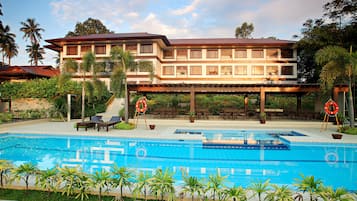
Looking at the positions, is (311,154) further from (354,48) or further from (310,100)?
(310,100)

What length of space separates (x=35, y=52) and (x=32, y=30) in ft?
15.1

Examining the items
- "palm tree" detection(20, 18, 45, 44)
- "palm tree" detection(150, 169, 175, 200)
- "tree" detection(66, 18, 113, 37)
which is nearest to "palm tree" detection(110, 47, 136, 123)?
"palm tree" detection(150, 169, 175, 200)

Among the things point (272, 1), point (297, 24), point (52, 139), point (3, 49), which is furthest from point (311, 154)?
point (3, 49)

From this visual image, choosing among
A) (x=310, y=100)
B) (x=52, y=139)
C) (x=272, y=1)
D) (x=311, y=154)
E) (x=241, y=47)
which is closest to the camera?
(x=311, y=154)

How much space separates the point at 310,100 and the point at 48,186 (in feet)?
84.7

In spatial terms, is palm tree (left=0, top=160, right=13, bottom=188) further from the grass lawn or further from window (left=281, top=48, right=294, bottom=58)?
window (left=281, top=48, right=294, bottom=58)

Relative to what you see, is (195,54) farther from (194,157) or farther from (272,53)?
(194,157)

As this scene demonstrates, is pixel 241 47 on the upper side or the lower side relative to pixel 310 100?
upper

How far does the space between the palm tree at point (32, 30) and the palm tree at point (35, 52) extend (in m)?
1.31

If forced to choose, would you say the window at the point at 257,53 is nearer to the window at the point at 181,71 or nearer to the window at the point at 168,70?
the window at the point at 181,71

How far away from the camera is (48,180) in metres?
4.13

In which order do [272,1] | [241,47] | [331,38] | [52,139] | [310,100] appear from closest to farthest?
[52,139] → [272,1] → [331,38] → [310,100] → [241,47]

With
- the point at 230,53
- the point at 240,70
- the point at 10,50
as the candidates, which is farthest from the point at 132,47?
the point at 10,50

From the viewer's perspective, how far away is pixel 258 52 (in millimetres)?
29734
